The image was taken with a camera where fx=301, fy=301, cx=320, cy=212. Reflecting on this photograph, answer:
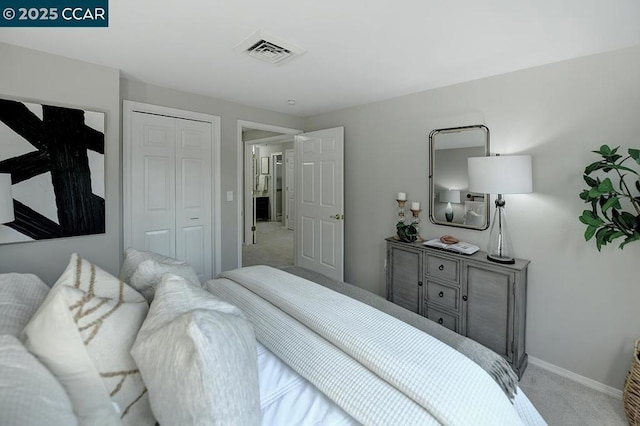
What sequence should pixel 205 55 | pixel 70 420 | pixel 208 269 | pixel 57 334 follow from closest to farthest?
pixel 70 420, pixel 57 334, pixel 205 55, pixel 208 269

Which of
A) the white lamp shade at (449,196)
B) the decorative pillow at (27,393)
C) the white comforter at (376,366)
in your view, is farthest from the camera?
the white lamp shade at (449,196)

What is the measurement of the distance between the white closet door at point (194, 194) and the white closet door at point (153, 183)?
68 mm

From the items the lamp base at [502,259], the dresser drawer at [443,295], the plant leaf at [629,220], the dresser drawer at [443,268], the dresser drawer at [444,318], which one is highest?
the plant leaf at [629,220]

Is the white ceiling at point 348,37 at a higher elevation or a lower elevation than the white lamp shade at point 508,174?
higher

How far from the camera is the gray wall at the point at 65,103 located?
6.79ft

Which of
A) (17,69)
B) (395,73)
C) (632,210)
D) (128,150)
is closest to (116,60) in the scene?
(17,69)

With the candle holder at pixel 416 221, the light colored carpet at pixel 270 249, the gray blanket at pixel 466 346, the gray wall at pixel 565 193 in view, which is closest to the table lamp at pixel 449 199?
the gray wall at pixel 565 193

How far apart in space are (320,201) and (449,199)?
1.62 meters

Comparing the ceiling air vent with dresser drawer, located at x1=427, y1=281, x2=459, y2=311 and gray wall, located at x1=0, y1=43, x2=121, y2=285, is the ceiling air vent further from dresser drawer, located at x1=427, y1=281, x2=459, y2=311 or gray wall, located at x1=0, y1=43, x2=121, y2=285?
dresser drawer, located at x1=427, y1=281, x2=459, y2=311

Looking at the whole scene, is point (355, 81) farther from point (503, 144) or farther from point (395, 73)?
point (503, 144)

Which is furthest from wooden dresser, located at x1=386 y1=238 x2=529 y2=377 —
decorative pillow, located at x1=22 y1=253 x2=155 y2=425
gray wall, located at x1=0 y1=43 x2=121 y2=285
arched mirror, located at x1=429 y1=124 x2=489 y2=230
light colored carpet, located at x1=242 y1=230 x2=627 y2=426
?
gray wall, located at x1=0 y1=43 x2=121 y2=285

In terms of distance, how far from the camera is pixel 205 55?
220 cm

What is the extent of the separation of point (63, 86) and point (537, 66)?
356 centimetres

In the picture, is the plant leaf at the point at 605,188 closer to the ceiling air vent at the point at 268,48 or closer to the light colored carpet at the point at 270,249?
the ceiling air vent at the point at 268,48
